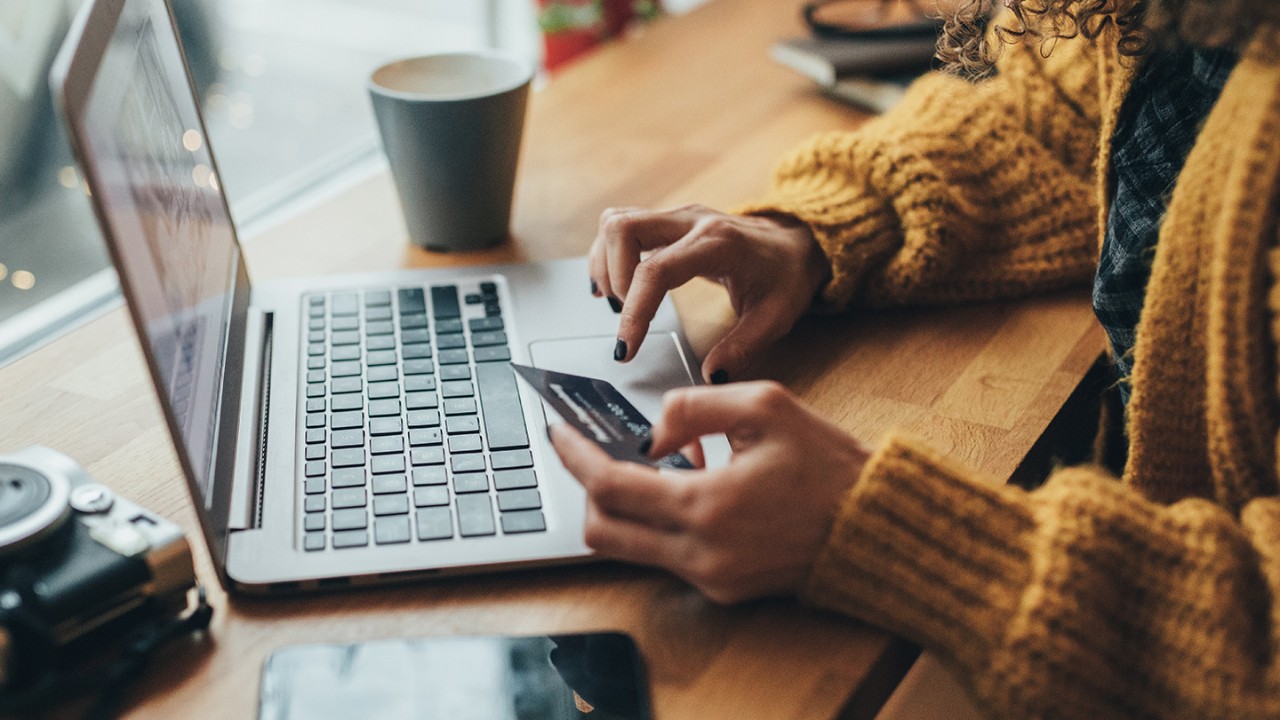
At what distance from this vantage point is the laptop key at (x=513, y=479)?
0.56 meters

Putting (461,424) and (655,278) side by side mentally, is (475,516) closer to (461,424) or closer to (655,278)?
(461,424)

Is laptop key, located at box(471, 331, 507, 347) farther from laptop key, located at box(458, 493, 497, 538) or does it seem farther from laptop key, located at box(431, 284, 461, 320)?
laptop key, located at box(458, 493, 497, 538)

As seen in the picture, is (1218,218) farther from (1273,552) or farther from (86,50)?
(86,50)

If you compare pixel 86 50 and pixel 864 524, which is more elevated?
pixel 86 50

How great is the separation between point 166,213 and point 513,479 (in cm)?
23

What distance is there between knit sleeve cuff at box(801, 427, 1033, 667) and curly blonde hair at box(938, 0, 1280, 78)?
252mm

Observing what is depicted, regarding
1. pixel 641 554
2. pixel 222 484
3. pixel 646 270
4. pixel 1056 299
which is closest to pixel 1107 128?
pixel 1056 299

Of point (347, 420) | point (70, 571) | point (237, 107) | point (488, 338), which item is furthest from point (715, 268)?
point (237, 107)

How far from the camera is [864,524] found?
498 millimetres

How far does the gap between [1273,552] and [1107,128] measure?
0.34m

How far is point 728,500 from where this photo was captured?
1.63 ft

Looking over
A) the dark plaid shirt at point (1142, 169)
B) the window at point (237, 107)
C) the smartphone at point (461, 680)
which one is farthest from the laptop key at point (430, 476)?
the dark plaid shirt at point (1142, 169)

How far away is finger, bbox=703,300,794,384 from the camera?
68 centimetres

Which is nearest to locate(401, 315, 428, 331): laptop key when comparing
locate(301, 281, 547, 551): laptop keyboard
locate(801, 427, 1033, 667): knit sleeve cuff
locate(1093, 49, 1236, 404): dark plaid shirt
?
locate(301, 281, 547, 551): laptop keyboard
